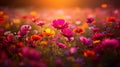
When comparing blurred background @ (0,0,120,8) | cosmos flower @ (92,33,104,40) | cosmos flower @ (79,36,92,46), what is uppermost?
cosmos flower @ (92,33,104,40)

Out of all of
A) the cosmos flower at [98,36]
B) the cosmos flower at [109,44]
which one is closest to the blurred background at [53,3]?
the cosmos flower at [98,36]

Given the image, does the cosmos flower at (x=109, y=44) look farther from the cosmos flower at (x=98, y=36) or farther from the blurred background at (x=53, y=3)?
the blurred background at (x=53, y=3)

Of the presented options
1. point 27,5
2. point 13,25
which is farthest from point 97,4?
point 13,25

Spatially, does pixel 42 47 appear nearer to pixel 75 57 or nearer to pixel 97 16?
pixel 75 57

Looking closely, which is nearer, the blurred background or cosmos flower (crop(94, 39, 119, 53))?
cosmos flower (crop(94, 39, 119, 53))

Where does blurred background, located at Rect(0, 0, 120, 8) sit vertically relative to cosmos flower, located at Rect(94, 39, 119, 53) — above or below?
below

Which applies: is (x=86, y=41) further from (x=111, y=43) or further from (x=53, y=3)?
(x=53, y=3)

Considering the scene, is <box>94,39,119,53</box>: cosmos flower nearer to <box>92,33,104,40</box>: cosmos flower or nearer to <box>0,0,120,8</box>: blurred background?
<box>92,33,104,40</box>: cosmos flower

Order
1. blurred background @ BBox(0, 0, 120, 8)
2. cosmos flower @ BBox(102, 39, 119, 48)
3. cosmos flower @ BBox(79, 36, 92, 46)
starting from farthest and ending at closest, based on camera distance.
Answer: blurred background @ BBox(0, 0, 120, 8), cosmos flower @ BBox(79, 36, 92, 46), cosmos flower @ BBox(102, 39, 119, 48)

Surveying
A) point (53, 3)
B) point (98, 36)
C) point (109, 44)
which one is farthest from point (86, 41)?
point (53, 3)

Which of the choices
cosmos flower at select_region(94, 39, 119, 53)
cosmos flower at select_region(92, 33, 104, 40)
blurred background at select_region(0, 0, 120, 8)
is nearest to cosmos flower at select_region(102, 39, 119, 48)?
cosmos flower at select_region(94, 39, 119, 53)

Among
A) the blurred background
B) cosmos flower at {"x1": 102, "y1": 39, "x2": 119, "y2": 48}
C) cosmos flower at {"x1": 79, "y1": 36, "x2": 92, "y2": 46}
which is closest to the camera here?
cosmos flower at {"x1": 102, "y1": 39, "x2": 119, "y2": 48}
